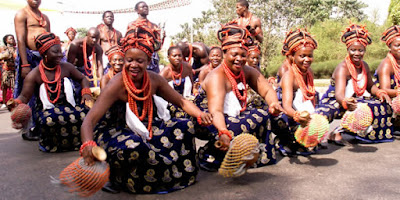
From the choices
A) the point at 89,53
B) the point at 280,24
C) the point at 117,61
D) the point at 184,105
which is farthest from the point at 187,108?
the point at 280,24

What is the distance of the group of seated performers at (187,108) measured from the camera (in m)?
3.06

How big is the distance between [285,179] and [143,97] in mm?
1561

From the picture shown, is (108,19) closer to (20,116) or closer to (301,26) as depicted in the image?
(20,116)

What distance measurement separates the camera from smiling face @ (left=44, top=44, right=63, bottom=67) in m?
4.82

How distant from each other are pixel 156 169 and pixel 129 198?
0.33 meters

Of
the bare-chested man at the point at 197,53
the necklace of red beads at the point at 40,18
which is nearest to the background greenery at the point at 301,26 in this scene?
the bare-chested man at the point at 197,53

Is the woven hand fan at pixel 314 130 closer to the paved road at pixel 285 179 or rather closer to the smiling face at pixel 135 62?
the paved road at pixel 285 179

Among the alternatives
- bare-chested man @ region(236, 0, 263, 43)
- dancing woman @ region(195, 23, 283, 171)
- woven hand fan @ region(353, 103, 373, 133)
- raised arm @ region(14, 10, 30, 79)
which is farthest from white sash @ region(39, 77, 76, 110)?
woven hand fan @ region(353, 103, 373, 133)

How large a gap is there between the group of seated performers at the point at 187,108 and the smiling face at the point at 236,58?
0.01m

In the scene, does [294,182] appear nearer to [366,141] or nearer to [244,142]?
[244,142]

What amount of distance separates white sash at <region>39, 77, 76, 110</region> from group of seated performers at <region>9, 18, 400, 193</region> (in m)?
0.01

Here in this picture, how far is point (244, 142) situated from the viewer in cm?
277

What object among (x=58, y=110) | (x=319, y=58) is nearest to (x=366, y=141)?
(x=58, y=110)

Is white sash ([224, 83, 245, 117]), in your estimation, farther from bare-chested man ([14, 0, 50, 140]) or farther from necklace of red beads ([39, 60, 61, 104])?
bare-chested man ([14, 0, 50, 140])
